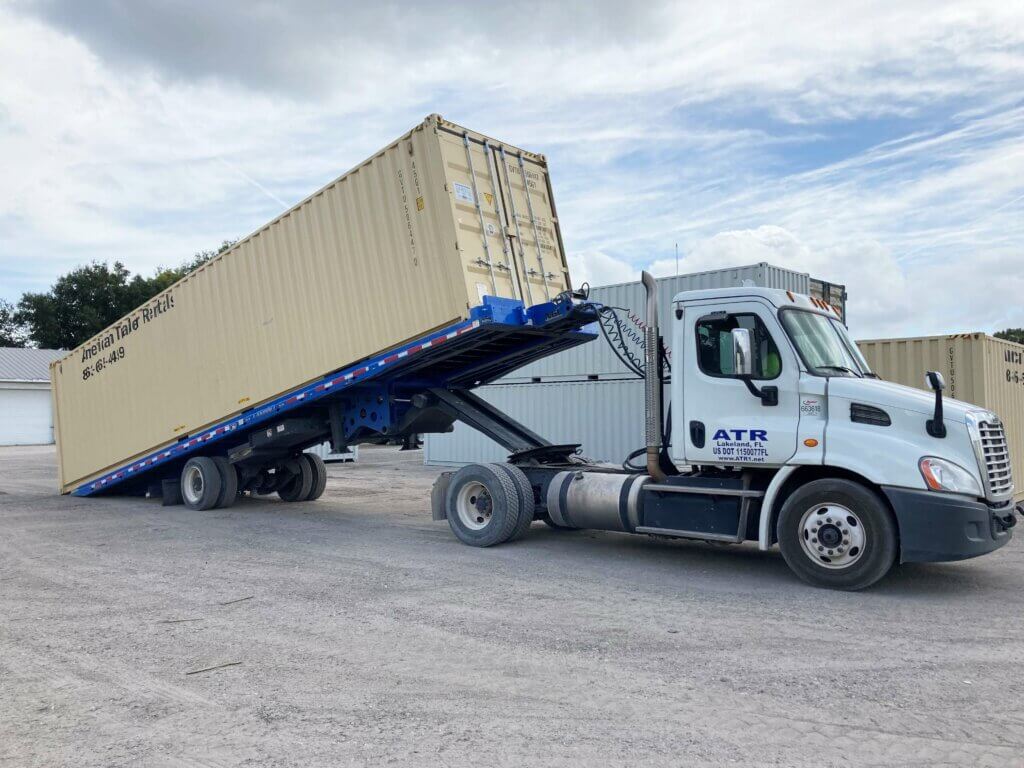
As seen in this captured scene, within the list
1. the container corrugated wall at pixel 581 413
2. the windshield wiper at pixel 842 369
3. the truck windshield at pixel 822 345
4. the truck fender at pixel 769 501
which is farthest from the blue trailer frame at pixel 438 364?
the container corrugated wall at pixel 581 413

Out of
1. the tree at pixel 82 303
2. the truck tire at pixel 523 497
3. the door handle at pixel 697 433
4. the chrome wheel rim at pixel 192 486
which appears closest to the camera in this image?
the door handle at pixel 697 433

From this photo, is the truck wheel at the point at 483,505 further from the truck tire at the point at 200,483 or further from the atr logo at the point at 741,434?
the truck tire at the point at 200,483

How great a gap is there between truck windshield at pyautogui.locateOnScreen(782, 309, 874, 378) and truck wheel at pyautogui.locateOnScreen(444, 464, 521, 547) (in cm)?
335

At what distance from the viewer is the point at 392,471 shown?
68.4ft

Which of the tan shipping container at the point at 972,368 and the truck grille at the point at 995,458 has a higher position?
the tan shipping container at the point at 972,368

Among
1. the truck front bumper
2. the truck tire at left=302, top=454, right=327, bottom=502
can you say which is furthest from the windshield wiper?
the truck tire at left=302, top=454, right=327, bottom=502

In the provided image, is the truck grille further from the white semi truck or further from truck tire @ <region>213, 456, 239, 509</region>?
truck tire @ <region>213, 456, 239, 509</region>

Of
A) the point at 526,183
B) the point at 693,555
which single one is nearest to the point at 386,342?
the point at 526,183

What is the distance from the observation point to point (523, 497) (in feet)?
29.1

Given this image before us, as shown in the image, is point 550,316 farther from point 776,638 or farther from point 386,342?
point 776,638

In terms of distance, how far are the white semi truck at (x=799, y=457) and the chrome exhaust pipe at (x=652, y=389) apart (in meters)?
0.01

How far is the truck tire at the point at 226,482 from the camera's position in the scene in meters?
12.6

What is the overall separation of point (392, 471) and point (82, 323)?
4231 cm

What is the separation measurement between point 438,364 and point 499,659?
5.70 metres
